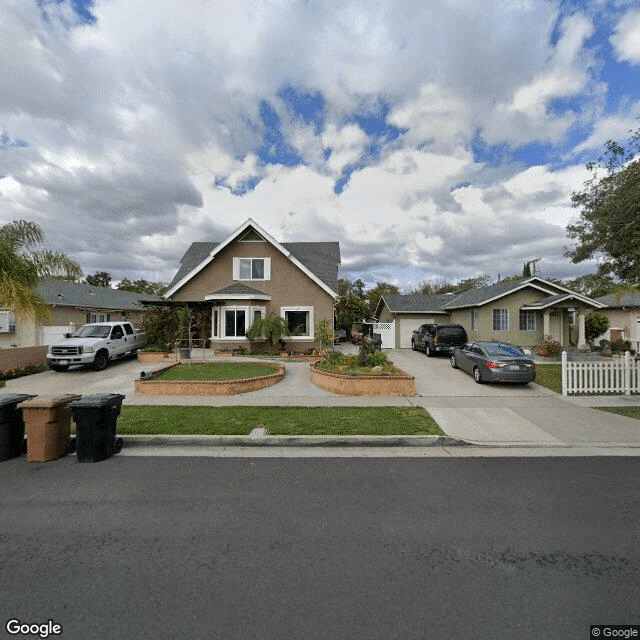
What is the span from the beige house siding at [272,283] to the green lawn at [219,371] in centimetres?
595

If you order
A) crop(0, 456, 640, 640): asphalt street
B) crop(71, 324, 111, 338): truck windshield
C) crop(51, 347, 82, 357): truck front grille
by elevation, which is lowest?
crop(0, 456, 640, 640): asphalt street

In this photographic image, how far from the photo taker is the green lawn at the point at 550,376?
11.7 metres

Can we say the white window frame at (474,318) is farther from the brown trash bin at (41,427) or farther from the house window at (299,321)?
the brown trash bin at (41,427)

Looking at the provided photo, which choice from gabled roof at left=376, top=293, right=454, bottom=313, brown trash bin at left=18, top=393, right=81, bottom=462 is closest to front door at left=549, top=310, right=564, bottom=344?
gabled roof at left=376, top=293, right=454, bottom=313

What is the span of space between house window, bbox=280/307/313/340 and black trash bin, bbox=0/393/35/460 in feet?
44.1

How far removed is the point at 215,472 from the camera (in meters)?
5.33

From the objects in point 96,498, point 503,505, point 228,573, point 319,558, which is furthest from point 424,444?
point 96,498

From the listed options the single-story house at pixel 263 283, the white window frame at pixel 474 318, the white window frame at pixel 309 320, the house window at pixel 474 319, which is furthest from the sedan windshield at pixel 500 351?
the house window at pixel 474 319

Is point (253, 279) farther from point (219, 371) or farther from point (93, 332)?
point (93, 332)

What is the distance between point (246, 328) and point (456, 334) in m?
Answer: 11.6

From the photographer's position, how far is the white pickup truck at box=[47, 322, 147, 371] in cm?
1401

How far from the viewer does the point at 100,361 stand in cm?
1477

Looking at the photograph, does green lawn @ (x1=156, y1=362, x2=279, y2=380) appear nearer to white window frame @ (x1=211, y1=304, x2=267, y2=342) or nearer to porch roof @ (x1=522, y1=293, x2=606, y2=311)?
white window frame @ (x1=211, y1=304, x2=267, y2=342)

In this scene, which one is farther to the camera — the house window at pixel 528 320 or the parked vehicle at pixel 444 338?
the house window at pixel 528 320
